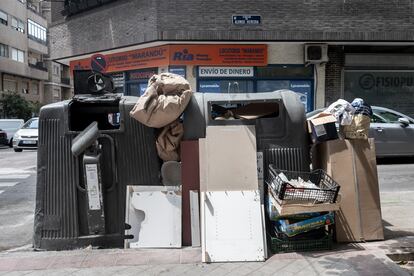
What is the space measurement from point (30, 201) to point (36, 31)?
51.7 metres

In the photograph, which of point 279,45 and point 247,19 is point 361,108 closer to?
point 247,19

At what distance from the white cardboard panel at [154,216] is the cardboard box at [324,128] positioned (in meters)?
1.60

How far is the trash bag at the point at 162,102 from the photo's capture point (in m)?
5.23

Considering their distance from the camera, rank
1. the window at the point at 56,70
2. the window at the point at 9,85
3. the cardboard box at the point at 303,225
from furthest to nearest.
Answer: the window at the point at 56,70
the window at the point at 9,85
the cardboard box at the point at 303,225

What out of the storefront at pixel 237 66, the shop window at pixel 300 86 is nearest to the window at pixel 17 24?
the storefront at pixel 237 66

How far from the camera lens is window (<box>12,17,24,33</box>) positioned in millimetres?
48975

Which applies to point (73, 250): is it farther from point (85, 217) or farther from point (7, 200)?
point (7, 200)

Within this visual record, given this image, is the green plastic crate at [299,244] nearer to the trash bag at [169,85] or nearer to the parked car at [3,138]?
the trash bag at [169,85]

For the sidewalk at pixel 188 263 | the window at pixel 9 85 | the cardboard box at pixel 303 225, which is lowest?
the sidewalk at pixel 188 263

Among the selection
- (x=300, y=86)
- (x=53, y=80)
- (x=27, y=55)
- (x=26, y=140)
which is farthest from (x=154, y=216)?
(x=53, y=80)

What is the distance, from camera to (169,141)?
5.45 m

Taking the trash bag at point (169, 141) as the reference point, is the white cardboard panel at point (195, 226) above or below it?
below

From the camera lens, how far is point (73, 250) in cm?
535

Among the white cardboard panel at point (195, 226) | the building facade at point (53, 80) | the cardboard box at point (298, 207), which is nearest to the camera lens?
the cardboard box at point (298, 207)
